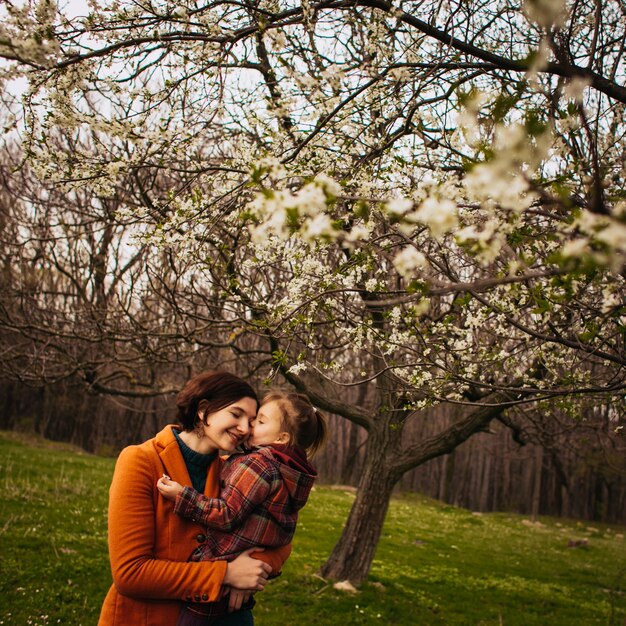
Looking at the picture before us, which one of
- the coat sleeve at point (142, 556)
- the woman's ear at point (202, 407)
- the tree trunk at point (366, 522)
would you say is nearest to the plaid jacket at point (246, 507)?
the coat sleeve at point (142, 556)

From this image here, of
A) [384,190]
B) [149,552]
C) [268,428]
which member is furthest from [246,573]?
[384,190]

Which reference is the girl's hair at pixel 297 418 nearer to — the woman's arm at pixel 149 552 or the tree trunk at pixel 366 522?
the woman's arm at pixel 149 552

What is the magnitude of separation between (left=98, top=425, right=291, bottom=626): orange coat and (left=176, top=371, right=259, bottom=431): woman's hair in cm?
20

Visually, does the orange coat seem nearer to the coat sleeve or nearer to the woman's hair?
the coat sleeve

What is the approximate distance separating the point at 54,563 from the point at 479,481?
83.1ft

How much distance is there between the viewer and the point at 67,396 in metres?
25.2

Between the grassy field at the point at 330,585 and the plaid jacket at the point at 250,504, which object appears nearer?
the plaid jacket at the point at 250,504

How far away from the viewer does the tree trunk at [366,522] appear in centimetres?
713

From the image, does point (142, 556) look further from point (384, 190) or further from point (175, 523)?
point (384, 190)

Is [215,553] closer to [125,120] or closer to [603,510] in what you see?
[125,120]

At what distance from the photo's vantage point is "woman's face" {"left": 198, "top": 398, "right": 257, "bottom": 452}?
2299mm

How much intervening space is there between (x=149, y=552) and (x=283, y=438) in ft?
2.60

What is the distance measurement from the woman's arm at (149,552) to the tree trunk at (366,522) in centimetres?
514

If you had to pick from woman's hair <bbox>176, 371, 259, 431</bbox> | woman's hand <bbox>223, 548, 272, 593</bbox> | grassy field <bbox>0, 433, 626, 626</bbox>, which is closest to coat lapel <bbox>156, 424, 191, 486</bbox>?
woman's hair <bbox>176, 371, 259, 431</bbox>
